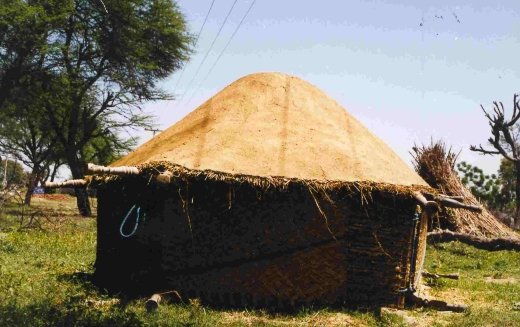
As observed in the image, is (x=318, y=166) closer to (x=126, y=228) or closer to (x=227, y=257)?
(x=227, y=257)

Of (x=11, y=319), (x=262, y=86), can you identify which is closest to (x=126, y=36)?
(x=262, y=86)

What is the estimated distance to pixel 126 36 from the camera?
2767 centimetres

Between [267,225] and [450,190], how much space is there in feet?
38.9

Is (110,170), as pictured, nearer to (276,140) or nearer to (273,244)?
(273,244)

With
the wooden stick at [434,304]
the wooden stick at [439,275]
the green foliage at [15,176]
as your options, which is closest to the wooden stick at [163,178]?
the wooden stick at [434,304]

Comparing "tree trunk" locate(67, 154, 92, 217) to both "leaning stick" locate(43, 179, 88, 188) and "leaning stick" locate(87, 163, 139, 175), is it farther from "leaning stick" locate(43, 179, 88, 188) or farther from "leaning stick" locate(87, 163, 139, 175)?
"leaning stick" locate(87, 163, 139, 175)

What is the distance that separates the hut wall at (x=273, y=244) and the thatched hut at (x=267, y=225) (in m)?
0.02

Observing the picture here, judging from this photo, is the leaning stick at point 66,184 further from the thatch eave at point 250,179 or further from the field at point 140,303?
the field at point 140,303

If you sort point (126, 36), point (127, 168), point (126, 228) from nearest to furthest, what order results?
point (127, 168), point (126, 228), point (126, 36)

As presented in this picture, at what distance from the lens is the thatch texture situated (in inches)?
740

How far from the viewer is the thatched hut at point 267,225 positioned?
360 inches

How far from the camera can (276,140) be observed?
32.9 feet

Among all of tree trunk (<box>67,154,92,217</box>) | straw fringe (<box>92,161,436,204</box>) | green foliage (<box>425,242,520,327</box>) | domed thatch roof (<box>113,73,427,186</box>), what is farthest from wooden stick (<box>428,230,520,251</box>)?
tree trunk (<box>67,154,92,217</box>)

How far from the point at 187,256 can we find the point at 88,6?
2135cm
